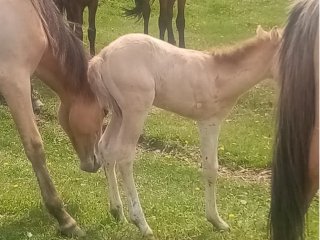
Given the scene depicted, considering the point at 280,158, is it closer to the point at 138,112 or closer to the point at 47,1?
the point at 138,112

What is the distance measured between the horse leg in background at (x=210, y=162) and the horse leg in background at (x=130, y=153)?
1.60ft

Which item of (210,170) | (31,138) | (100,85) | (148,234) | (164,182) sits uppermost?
(100,85)

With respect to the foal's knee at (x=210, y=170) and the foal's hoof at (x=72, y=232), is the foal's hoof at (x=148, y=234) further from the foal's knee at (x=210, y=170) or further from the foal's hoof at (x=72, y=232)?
the foal's knee at (x=210, y=170)

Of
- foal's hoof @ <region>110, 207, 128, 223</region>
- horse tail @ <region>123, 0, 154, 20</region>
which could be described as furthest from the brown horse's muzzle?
horse tail @ <region>123, 0, 154, 20</region>

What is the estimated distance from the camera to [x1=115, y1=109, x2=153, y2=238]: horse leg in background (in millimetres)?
4664

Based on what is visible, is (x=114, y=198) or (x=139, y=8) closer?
(x=114, y=198)

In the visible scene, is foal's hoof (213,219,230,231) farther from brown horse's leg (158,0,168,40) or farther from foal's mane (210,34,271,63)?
brown horse's leg (158,0,168,40)

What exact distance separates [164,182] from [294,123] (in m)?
3.84

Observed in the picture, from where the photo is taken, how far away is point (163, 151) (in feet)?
24.8

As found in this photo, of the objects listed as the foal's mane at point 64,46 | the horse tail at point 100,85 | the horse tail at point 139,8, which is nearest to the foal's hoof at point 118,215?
the horse tail at point 100,85

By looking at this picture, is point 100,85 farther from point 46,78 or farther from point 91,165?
point 91,165

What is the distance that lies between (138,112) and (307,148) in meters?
2.22

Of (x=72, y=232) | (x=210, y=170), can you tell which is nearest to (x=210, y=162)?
(x=210, y=170)

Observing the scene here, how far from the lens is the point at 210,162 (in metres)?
4.96
